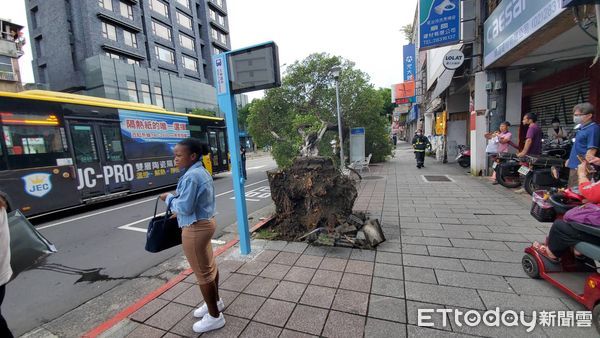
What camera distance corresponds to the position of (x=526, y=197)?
5.86 meters

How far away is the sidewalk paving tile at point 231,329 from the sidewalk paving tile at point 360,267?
1396 millimetres

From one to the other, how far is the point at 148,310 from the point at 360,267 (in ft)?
7.92

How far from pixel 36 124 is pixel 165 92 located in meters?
26.9

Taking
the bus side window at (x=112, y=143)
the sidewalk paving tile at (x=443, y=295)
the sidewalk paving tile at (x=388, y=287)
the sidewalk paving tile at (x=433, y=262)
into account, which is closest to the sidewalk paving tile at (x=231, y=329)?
the sidewalk paving tile at (x=388, y=287)

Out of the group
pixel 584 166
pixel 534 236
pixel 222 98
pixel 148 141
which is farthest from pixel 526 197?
pixel 148 141

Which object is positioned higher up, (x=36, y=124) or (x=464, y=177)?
(x=36, y=124)

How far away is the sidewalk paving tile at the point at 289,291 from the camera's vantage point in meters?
2.72

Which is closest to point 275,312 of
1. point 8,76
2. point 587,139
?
point 587,139

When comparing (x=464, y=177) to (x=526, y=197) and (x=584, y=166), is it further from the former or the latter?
(x=584, y=166)

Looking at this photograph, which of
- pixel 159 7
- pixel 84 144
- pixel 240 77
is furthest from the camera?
pixel 159 7

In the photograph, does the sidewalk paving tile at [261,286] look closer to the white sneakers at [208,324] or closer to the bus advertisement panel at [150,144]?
the white sneakers at [208,324]

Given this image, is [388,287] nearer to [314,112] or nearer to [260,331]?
[260,331]

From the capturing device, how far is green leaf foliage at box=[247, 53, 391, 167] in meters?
12.6

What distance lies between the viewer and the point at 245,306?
264 cm
